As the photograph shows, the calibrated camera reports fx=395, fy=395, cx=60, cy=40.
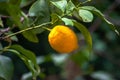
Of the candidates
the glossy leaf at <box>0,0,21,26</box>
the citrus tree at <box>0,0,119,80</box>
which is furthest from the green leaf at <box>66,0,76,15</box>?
the glossy leaf at <box>0,0,21,26</box>

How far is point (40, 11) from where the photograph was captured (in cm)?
83

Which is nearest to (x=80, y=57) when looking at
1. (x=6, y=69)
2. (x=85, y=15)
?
(x=6, y=69)

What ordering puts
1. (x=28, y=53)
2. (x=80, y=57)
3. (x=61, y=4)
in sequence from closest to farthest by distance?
(x=61, y=4), (x=28, y=53), (x=80, y=57)

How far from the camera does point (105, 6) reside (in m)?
2.49

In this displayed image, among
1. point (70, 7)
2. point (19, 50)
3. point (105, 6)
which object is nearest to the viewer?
point (70, 7)

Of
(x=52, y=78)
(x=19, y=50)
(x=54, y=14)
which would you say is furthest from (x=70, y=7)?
(x=52, y=78)

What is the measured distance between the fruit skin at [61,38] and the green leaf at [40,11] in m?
0.05

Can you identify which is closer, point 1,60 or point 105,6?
point 1,60

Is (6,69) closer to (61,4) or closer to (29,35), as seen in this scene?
(29,35)

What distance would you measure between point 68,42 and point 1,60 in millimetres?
173

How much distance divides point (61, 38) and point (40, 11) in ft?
0.26

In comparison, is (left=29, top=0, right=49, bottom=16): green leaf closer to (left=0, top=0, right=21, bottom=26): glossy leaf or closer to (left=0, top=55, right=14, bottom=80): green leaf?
(left=0, top=0, right=21, bottom=26): glossy leaf

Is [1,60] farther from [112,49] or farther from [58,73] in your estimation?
[112,49]

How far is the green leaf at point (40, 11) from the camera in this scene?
2.66ft
